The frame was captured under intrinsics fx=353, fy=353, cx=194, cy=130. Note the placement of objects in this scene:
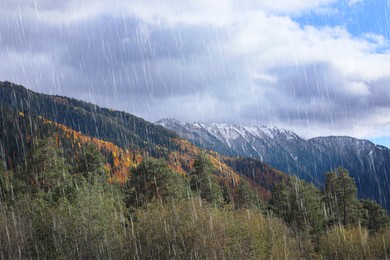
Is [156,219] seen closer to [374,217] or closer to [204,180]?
[204,180]

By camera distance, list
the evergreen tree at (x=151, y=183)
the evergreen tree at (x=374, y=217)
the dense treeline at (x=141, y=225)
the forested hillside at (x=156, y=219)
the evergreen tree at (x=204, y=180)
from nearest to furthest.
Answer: the dense treeline at (x=141, y=225), the forested hillside at (x=156, y=219), the evergreen tree at (x=151, y=183), the evergreen tree at (x=204, y=180), the evergreen tree at (x=374, y=217)

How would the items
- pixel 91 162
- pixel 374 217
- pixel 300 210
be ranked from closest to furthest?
pixel 91 162 → pixel 300 210 → pixel 374 217

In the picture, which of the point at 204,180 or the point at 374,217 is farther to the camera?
the point at 374,217

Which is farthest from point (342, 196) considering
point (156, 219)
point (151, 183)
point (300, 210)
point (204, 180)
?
point (156, 219)

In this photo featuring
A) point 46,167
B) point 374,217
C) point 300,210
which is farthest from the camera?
point 374,217

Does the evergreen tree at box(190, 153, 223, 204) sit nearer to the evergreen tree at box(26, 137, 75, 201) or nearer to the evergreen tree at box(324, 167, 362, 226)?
the evergreen tree at box(26, 137, 75, 201)

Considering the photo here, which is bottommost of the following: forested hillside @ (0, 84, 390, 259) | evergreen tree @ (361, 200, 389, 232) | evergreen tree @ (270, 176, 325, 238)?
evergreen tree @ (361, 200, 389, 232)

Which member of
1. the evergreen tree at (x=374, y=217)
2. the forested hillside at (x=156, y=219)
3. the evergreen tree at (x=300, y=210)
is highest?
the forested hillside at (x=156, y=219)

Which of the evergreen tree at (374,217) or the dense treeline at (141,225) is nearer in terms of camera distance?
the dense treeline at (141,225)

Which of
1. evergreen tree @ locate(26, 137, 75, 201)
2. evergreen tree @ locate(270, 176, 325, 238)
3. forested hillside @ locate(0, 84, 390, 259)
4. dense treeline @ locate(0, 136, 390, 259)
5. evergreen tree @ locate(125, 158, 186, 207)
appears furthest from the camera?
evergreen tree @ locate(270, 176, 325, 238)

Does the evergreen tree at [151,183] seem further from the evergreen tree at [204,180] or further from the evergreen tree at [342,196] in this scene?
the evergreen tree at [342,196]

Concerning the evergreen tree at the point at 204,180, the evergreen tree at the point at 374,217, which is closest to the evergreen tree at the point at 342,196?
the evergreen tree at the point at 374,217

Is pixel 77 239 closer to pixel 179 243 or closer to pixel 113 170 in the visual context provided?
pixel 179 243

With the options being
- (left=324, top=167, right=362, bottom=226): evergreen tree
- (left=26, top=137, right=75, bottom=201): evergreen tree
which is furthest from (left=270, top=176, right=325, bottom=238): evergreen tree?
(left=26, top=137, right=75, bottom=201): evergreen tree
